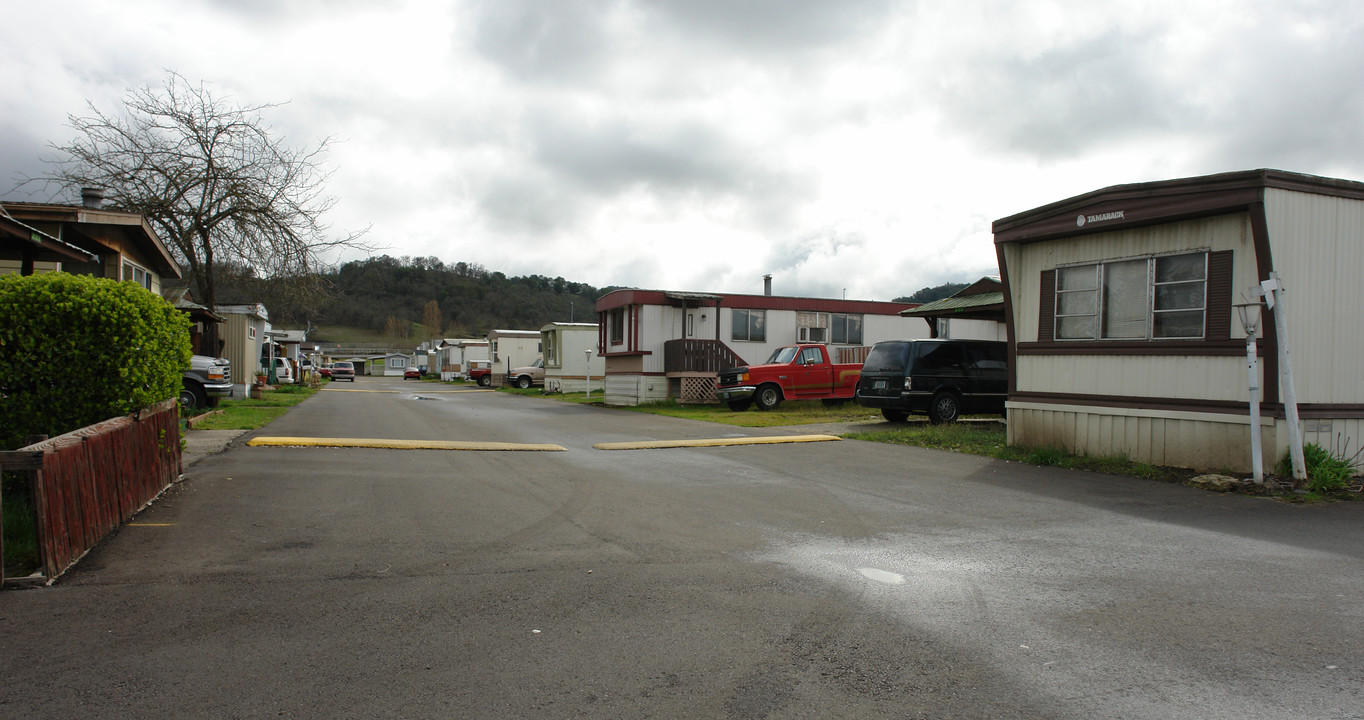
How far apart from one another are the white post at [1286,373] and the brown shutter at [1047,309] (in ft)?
10.2

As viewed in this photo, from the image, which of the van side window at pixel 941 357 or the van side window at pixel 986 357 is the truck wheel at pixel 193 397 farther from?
the van side window at pixel 986 357

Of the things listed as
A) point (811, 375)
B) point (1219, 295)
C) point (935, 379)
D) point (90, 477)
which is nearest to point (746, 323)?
point (811, 375)

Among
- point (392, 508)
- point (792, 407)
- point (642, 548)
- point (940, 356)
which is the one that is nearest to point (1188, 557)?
point (642, 548)

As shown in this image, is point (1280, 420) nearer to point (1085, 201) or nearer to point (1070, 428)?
point (1070, 428)

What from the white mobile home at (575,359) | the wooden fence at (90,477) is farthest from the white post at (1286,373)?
the white mobile home at (575,359)

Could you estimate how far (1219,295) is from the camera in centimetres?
965

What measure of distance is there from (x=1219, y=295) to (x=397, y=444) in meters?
11.1

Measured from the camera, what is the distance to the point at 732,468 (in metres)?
10.3

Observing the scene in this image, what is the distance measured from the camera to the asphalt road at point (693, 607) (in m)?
3.39

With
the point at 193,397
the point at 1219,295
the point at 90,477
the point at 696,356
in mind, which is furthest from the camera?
the point at 696,356

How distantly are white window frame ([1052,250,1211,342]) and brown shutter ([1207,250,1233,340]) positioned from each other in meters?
0.05

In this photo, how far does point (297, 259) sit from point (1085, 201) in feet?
66.4

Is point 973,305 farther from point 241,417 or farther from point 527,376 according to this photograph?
point 527,376

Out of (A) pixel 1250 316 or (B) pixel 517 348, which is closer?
(A) pixel 1250 316
